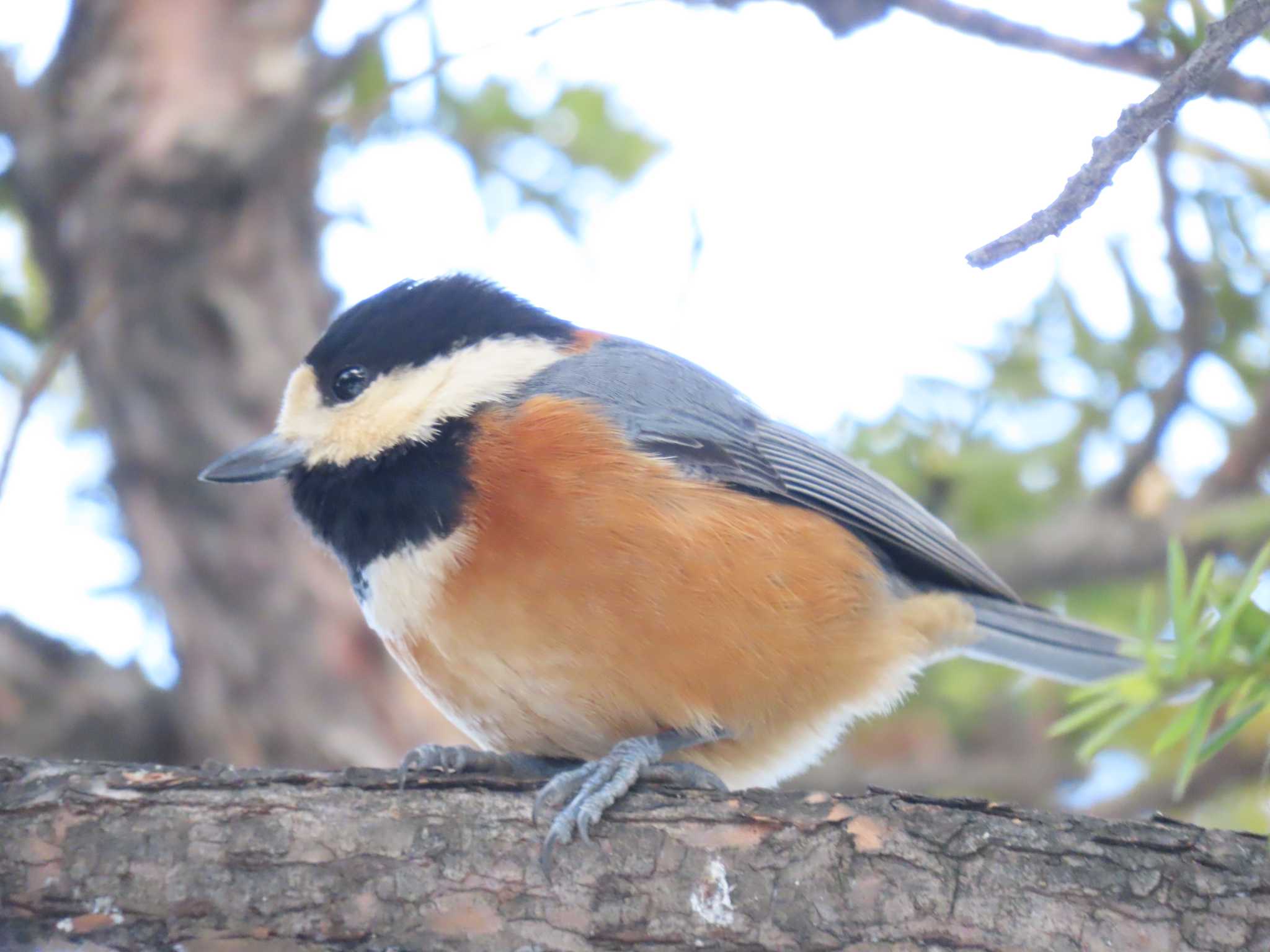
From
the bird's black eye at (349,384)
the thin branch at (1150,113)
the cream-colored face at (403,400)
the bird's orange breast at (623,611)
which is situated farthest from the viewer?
the bird's black eye at (349,384)

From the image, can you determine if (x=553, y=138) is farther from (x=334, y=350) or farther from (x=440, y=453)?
(x=440, y=453)

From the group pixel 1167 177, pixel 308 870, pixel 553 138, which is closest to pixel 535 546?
pixel 308 870

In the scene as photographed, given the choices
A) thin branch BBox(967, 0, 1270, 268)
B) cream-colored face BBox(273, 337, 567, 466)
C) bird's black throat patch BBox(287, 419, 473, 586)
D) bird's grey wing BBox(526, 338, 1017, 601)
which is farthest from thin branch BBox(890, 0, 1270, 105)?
bird's black throat patch BBox(287, 419, 473, 586)

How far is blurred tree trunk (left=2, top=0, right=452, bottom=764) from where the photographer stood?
4367 mm

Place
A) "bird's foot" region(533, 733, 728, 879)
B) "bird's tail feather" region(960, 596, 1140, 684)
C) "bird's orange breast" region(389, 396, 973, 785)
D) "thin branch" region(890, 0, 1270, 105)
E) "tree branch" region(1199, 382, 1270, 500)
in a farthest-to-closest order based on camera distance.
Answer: "tree branch" region(1199, 382, 1270, 500) < "bird's tail feather" region(960, 596, 1140, 684) < "bird's orange breast" region(389, 396, 973, 785) < "thin branch" region(890, 0, 1270, 105) < "bird's foot" region(533, 733, 728, 879)

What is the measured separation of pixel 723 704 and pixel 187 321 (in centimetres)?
269

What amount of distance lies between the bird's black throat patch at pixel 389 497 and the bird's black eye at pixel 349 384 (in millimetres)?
203

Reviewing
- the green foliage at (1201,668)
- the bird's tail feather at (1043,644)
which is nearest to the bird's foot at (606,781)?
the green foliage at (1201,668)

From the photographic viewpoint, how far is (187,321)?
4.55m

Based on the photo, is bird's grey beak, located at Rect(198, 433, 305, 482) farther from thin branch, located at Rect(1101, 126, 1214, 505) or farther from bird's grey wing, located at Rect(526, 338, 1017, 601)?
thin branch, located at Rect(1101, 126, 1214, 505)

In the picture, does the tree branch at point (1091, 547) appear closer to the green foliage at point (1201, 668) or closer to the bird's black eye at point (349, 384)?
the green foliage at point (1201, 668)

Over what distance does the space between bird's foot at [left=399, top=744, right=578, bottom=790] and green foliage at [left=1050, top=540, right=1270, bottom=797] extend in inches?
51.9

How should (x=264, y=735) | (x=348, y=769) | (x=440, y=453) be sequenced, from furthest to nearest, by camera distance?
(x=264, y=735)
(x=440, y=453)
(x=348, y=769)

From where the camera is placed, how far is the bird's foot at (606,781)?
2.33 metres
